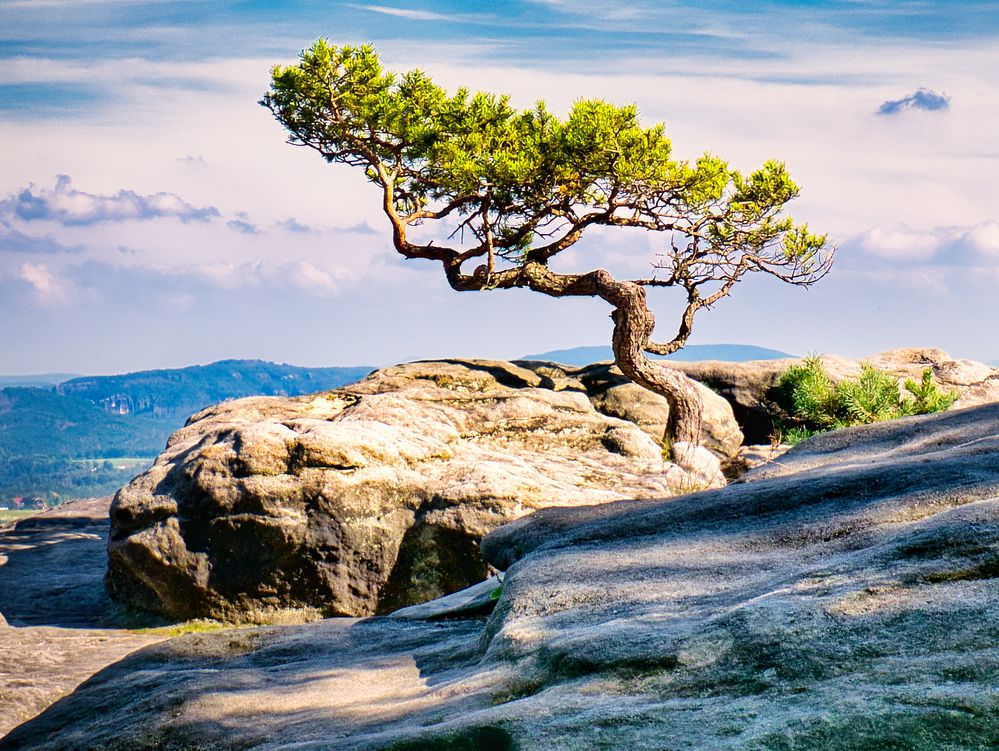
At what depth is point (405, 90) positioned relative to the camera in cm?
2405

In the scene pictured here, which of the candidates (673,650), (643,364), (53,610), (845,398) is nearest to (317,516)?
(53,610)

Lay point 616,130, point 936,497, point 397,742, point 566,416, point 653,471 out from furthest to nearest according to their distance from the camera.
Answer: point 616,130
point 566,416
point 653,471
point 936,497
point 397,742

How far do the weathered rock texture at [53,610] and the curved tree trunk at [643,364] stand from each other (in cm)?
1198

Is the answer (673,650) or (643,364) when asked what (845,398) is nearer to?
(643,364)

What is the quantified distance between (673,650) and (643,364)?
1866 centimetres

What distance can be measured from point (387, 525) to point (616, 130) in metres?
12.4

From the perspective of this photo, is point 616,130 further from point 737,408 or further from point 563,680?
point 563,680

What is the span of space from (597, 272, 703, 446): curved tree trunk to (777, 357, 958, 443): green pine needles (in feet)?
7.55

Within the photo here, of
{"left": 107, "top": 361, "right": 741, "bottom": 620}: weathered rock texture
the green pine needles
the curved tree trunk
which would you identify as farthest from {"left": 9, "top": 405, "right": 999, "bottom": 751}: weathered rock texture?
the green pine needles

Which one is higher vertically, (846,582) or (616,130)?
(616,130)

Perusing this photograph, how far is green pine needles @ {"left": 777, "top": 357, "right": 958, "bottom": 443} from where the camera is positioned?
2270cm

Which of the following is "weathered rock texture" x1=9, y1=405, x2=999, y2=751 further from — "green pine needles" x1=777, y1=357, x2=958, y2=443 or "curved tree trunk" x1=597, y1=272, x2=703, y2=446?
"green pine needles" x1=777, y1=357, x2=958, y2=443

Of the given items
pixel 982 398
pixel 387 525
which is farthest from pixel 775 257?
pixel 387 525

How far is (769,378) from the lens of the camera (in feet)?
87.5
